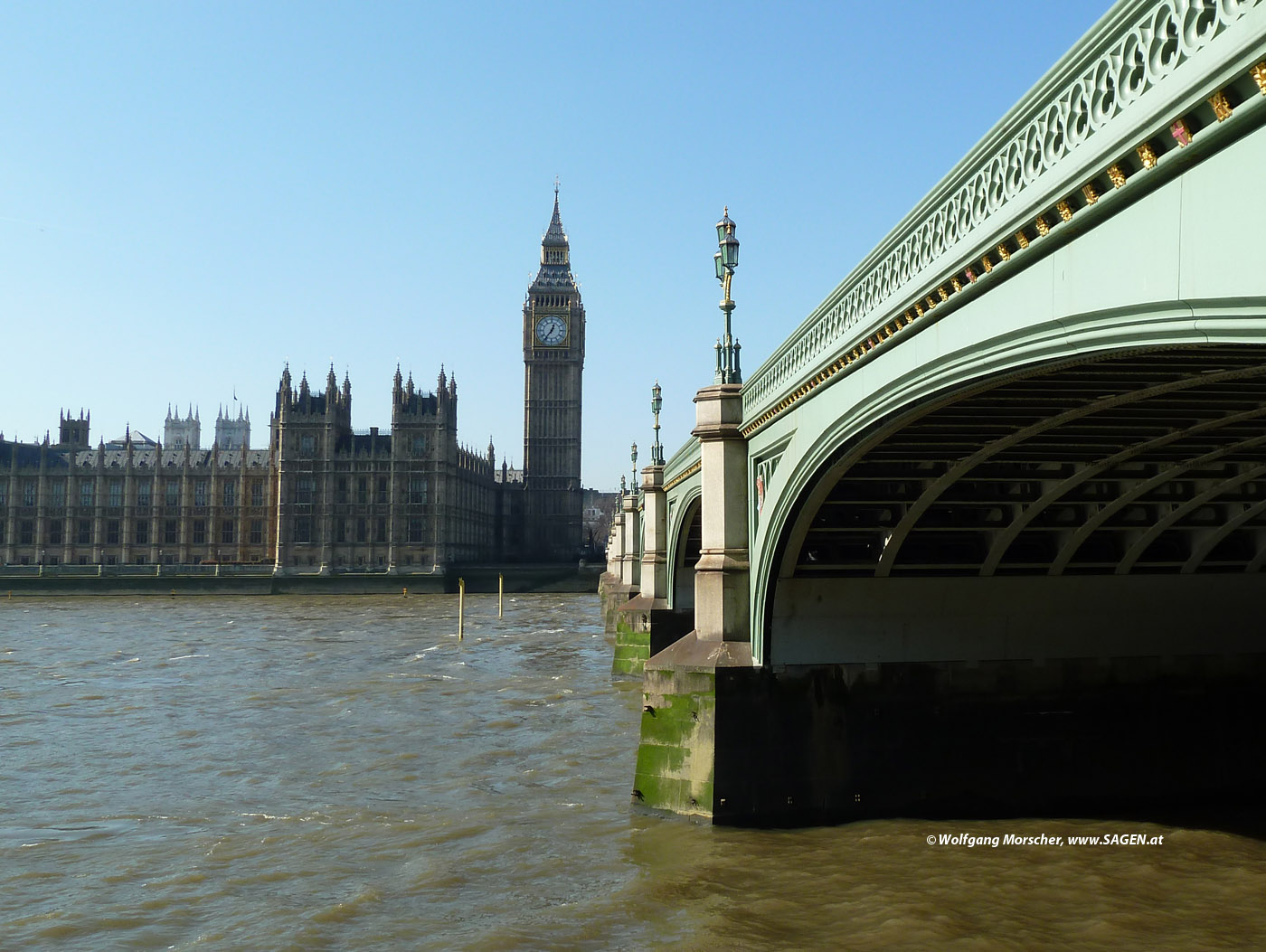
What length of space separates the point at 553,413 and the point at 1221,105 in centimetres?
11515

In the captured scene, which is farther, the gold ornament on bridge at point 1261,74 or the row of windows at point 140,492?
the row of windows at point 140,492

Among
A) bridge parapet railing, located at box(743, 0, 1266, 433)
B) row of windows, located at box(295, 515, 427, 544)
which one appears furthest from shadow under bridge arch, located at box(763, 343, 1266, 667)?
row of windows, located at box(295, 515, 427, 544)

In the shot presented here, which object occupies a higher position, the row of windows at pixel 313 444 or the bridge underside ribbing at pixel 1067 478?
the row of windows at pixel 313 444

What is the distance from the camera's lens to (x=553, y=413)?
390 ft

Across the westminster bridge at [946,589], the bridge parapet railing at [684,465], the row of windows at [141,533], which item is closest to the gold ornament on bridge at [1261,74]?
the westminster bridge at [946,589]

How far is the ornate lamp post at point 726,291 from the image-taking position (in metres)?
14.1

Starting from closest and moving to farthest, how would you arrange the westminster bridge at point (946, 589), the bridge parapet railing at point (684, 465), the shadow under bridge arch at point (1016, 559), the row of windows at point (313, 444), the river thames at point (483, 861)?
the westminster bridge at point (946, 589), the river thames at point (483, 861), the shadow under bridge arch at point (1016, 559), the bridge parapet railing at point (684, 465), the row of windows at point (313, 444)

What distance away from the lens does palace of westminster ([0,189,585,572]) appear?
311 ft

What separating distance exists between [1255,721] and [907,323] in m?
8.85

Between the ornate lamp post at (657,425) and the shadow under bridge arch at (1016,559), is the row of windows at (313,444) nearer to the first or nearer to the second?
the ornate lamp post at (657,425)

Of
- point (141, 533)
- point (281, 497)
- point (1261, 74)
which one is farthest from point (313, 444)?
point (1261, 74)

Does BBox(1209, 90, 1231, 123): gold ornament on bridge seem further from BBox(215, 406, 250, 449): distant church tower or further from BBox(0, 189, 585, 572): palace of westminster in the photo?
BBox(215, 406, 250, 449): distant church tower

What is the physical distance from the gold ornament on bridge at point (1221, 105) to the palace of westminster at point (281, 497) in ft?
286

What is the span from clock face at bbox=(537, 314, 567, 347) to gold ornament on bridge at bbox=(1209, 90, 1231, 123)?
11702cm
